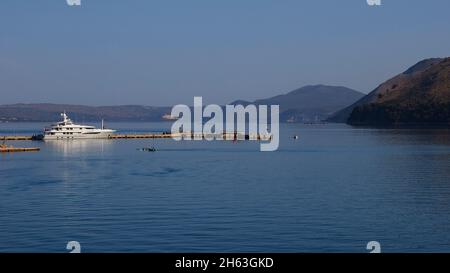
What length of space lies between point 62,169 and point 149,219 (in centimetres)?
4568

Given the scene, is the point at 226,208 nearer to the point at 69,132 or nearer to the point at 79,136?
the point at 69,132

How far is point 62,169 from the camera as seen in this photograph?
8394 centimetres

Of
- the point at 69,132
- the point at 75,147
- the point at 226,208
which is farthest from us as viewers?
the point at 69,132

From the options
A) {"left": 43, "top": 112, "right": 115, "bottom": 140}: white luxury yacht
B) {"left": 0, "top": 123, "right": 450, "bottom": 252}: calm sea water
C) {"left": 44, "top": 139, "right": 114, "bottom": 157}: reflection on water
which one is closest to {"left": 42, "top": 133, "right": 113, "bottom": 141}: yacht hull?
{"left": 43, "top": 112, "right": 115, "bottom": 140}: white luxury yacht

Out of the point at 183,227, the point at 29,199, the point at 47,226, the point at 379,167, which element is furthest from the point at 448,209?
the point at 379,167

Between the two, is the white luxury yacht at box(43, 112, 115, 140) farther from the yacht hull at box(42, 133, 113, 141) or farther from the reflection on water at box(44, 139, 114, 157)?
the reflection on water at box(44, 139, 114, 157)

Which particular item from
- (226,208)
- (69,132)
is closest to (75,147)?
(69,132)

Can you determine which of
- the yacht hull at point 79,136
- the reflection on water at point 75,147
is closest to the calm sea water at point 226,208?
the reflection on water at point 75,147

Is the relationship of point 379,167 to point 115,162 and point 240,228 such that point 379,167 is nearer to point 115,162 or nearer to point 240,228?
point 115,162

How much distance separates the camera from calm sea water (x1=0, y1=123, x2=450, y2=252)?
33812mm

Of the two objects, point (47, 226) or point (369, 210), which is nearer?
point (47, 226)

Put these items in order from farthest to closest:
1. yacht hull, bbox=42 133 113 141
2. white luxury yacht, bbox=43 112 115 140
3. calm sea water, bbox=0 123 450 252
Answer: white luxury yacht, bbox=43 112 115 140 < yacht hull, bbox=42 133 113 141 < calm sea water, bbox=0 123 450 252

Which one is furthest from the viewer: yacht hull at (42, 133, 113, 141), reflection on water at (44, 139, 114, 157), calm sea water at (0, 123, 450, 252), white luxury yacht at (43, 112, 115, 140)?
white luxury yacht at (43, 112, 115, 140)

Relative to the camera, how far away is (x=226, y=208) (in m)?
45.8
